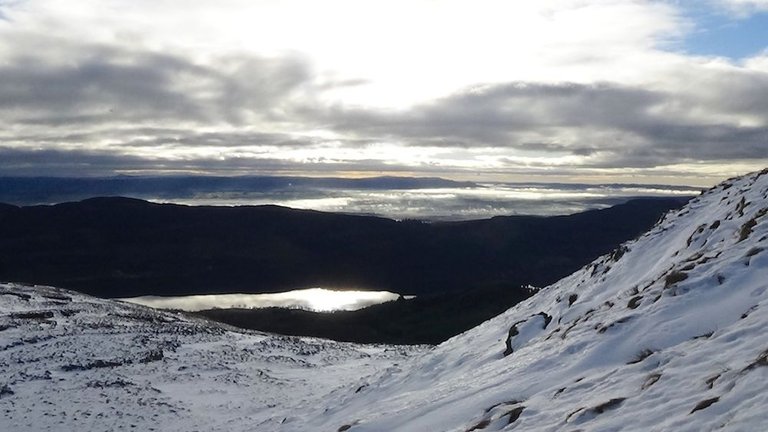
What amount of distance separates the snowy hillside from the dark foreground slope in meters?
115

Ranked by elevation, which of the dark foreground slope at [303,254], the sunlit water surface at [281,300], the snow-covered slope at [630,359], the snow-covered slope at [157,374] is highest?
the snow-covered slope at [630,359]

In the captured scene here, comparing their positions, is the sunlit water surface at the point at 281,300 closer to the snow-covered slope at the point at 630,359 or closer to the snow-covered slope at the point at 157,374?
the snow-covered slope at the point at 157,374

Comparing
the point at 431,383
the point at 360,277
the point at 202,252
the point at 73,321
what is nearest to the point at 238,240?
the point at 202,252

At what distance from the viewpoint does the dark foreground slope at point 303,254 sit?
513 feet

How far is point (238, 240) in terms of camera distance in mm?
188125

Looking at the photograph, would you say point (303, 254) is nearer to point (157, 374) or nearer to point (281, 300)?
point (281, 300)

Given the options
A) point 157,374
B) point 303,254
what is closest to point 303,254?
point 303,254

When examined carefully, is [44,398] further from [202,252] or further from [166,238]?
[166,238]

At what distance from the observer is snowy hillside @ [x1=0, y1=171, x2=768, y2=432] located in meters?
9.59

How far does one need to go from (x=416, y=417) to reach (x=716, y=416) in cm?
690

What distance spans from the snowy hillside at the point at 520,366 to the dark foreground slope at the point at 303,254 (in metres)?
115

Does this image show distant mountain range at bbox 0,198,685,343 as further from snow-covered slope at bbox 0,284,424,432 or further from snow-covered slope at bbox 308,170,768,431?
snow-covered slope at bbox 308,170,768,431

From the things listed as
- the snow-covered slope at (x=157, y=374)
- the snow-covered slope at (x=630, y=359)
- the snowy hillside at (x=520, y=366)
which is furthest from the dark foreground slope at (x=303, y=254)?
the snow-covered slope at (x=630, y=359)

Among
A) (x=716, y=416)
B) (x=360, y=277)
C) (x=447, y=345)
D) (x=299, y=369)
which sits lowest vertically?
(x=360, y=277)
